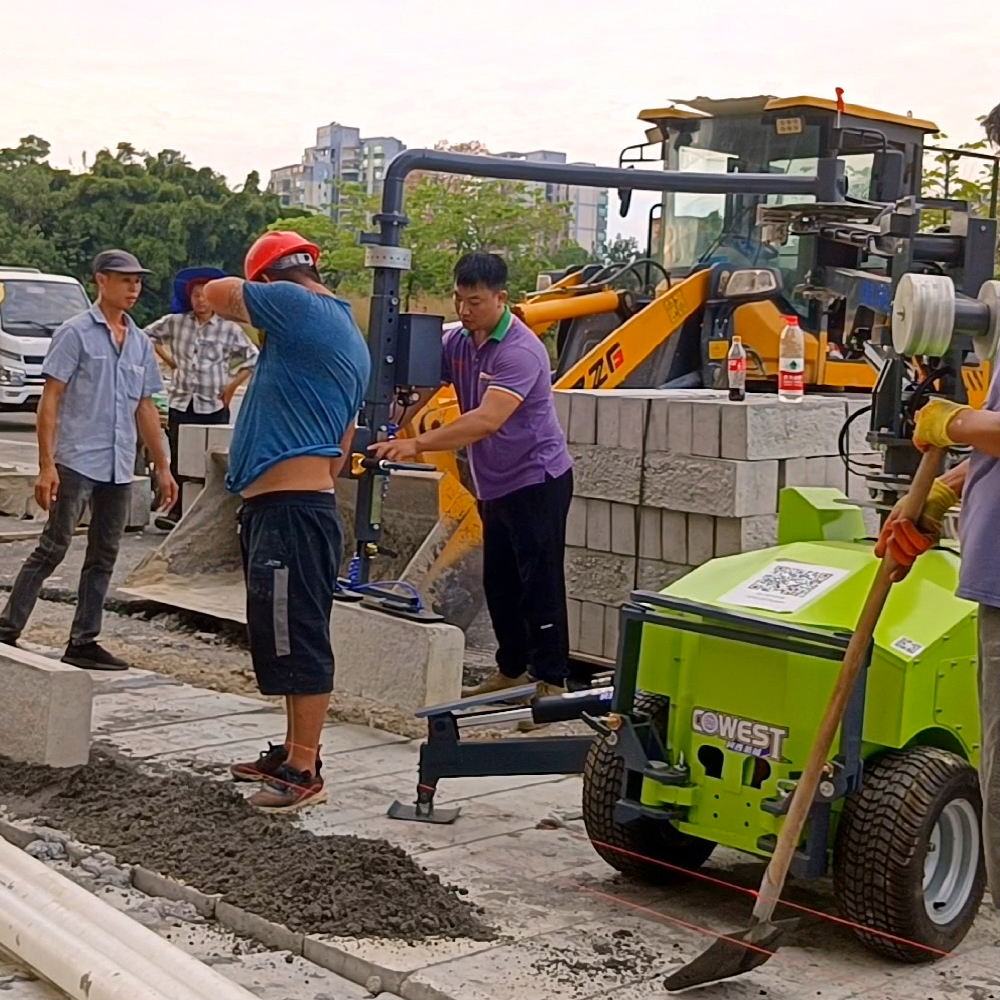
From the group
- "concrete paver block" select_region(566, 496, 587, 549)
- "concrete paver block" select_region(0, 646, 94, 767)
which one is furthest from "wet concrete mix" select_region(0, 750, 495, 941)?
"concrete paver block" select_region(566, 496, 587, 549)

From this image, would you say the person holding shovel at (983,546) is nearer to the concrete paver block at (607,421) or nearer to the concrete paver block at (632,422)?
the concrete paver block at (632,422)

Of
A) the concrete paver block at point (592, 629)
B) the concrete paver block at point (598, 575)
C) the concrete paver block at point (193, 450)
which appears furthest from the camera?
the concrete paver block at point (193, 450)

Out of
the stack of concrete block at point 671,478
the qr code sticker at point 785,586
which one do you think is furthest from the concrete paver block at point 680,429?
the qr code sticker at point 785,586

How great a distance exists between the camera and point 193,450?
10.0m

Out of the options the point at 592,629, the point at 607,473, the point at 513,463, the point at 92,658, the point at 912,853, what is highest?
the point at 513,463

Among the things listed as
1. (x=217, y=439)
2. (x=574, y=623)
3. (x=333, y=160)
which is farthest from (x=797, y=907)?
(x=333, y=160)

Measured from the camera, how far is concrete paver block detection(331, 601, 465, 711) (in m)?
6.45

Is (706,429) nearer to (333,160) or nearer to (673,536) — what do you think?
(673,536)

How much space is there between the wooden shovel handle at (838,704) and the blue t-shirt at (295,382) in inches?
88.3

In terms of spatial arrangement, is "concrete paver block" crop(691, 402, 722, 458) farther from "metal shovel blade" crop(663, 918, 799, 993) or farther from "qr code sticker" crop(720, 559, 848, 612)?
"metal shovel blade" crop(663, 918, 799, 993)

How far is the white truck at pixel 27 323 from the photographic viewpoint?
73.0 feet

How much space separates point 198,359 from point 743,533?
546 cm

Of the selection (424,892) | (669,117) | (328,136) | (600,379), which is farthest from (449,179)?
(328,136)

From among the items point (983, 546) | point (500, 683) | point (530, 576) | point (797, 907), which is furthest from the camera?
point (500, 683)
